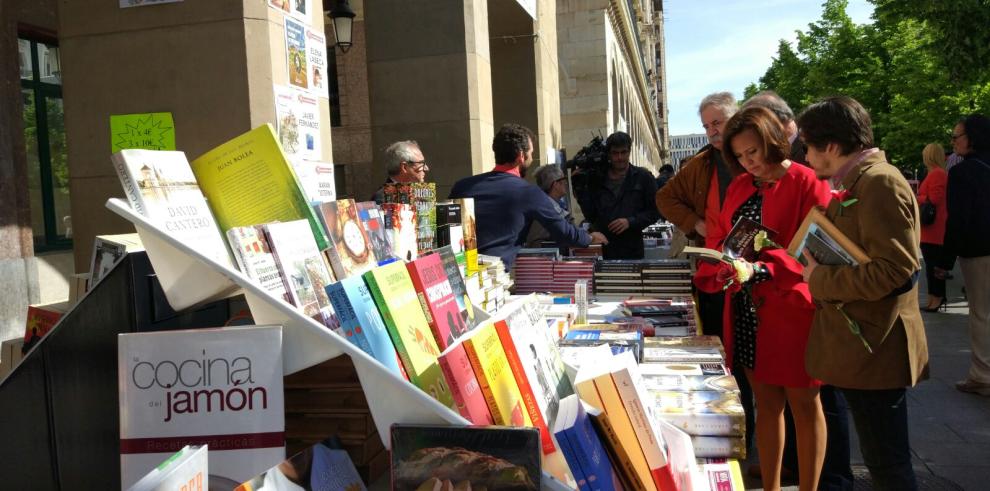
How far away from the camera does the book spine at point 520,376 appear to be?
165 centimetres

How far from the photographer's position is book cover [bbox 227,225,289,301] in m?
1.64

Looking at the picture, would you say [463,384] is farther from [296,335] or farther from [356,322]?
[296,335]

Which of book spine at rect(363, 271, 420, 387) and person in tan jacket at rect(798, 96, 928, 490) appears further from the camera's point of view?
person in tan jacket at rect(798, 96, 928, 490)

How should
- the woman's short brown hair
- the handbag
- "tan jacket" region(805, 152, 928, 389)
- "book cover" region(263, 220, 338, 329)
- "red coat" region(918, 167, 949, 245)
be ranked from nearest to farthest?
"book cover" region(263, 220, 338, 329) < "tan jacket" region(805, 152, 928, 389) < the woman's short brown hair < "red coat" region(918, 167, 949, 245) < the handbag

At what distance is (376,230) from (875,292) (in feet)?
5.86

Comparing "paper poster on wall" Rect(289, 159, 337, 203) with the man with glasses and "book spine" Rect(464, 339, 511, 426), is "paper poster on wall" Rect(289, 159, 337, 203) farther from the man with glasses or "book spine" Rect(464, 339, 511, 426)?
"book spine" Rect(464, 339, 511, 426)

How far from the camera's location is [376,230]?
2.27 m

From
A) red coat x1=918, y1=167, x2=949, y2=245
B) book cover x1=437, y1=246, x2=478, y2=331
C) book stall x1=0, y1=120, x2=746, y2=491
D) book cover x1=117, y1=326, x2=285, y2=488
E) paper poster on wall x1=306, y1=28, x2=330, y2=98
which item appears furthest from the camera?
red coat x1=918, y1=167, x2=949, y2=245

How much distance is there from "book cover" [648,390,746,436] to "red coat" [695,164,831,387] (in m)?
0.81

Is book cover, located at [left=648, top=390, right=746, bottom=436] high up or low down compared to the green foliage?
down

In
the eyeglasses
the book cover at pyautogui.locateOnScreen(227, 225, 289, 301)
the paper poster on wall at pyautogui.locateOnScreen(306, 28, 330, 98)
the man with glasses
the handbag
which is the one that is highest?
the paper poster on wall at pyautogui.locateOnScreen(306, 28, 330, 98)

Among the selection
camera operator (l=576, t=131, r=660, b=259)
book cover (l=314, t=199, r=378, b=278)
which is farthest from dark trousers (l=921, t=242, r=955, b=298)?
book cover (l=314, t=199, r=378, b=278)

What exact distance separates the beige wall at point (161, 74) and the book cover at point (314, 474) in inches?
93.0

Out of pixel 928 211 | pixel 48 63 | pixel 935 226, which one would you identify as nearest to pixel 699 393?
pixel 928 211
